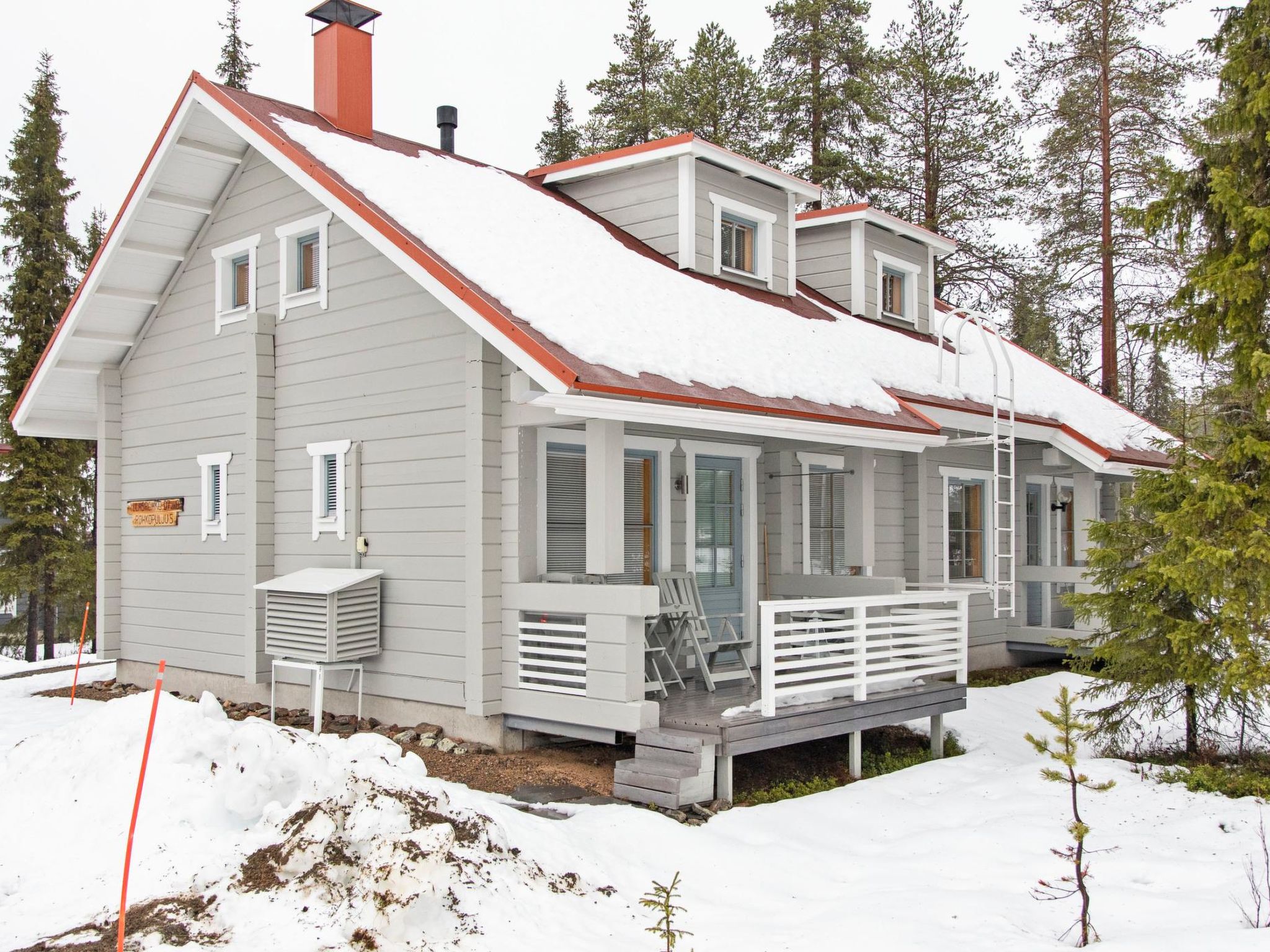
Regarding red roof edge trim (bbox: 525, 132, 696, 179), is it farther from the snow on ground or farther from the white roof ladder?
the snow on ground

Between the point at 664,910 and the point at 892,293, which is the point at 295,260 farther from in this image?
the point at 892,293

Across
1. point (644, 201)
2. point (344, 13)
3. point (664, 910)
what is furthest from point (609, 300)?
point (664, 910)

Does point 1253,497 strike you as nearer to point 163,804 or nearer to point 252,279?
point 163,804

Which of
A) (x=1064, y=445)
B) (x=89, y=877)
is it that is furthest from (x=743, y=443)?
(x=89, y=877)

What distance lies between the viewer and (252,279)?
1183cm

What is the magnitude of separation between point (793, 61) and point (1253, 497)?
67.4 feet

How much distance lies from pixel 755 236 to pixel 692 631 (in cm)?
612

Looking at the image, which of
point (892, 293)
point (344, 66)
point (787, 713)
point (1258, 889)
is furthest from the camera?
point (892, 293)

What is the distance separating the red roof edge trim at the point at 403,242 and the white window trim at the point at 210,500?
3449mm

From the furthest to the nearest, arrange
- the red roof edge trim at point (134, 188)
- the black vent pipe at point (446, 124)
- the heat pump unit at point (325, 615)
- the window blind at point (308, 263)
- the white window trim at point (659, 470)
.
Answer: the black vent pipe at point (446, 124), the window blind at point (308, 263), the red roof edge trim at point (134, 188), the white window trim at point (659, 470), the heat pump unit at point (325, 615)

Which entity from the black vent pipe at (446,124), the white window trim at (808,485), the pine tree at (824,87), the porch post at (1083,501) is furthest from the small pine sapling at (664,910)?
the pine tree at (824,87)

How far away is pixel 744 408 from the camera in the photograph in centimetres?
900

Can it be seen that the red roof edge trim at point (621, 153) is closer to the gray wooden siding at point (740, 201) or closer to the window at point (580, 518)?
the gray wooden siding at point (740, 201)

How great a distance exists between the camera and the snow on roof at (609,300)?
9.06 metres
